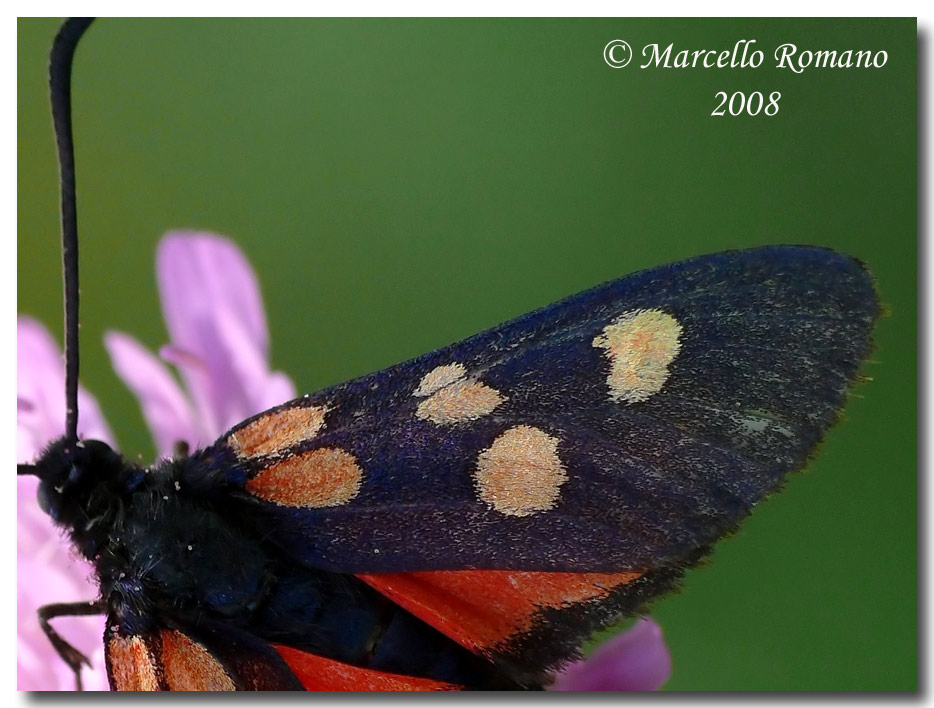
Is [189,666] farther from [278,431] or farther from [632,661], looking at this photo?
[632,661]

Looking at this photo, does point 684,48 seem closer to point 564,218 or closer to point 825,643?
point 564,218

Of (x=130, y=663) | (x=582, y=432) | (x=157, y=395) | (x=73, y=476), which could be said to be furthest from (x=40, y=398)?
(x=582, y=432)

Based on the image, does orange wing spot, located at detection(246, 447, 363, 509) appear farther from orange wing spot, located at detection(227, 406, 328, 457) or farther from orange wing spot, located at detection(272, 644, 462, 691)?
orange wing spot, located at detection(272, 644, 462, 691)

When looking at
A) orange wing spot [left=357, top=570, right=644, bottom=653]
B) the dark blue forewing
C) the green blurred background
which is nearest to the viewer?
the dark blue forewing

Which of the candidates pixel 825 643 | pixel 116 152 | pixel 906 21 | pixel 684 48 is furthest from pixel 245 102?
pixel 825 643

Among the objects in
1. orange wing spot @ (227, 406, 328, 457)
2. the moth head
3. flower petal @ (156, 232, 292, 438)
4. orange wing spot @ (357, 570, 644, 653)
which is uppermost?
flower petal @ (156, 232, 292, 438)

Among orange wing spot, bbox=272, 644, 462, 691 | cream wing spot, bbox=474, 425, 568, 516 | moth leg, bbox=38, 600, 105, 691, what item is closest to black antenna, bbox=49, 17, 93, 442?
moth leg, bbox=38, 600, 105, 691
